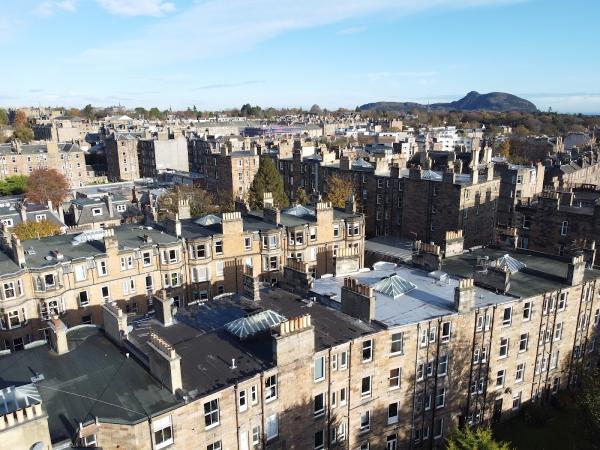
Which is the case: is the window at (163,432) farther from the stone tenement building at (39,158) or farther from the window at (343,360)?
the stone tenement building at (39,158)

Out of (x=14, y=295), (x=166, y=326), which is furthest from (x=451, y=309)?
(x=14, y=295)

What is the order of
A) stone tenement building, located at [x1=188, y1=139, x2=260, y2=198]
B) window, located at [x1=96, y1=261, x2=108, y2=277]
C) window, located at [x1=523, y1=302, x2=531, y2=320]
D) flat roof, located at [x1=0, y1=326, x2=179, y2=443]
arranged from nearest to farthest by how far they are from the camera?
flat roof, located at [x1=0, y1=326, x2=179, y2=443]
window, located at [x1=523, y1=302, x2=531, y2=320]
window, located at [x1=96, y1=261, x2=108, y2=277]
stone tenement building, located at [x1=188, y1=139, x2=260, y2=198]

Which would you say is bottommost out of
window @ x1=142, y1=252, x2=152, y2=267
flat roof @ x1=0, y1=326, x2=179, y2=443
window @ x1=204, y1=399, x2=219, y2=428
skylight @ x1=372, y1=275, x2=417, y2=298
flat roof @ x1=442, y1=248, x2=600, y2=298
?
window @ x1=204, y1=399, x2=219, y2=428

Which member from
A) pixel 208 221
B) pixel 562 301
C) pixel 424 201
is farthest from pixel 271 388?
pixel 424 201

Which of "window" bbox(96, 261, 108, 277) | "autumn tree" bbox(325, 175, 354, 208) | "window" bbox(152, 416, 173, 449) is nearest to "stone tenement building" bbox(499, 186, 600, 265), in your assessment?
"autumn tree" bbox(325, 175, 354, 208)

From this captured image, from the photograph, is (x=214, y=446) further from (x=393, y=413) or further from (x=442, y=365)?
(x=442, y=365)

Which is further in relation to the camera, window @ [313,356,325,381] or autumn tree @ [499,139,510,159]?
autumn tree @ [499,139,510,159]

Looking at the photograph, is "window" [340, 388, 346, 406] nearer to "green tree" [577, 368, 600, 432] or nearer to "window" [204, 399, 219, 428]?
"window" [204, 399, 219, 428]
